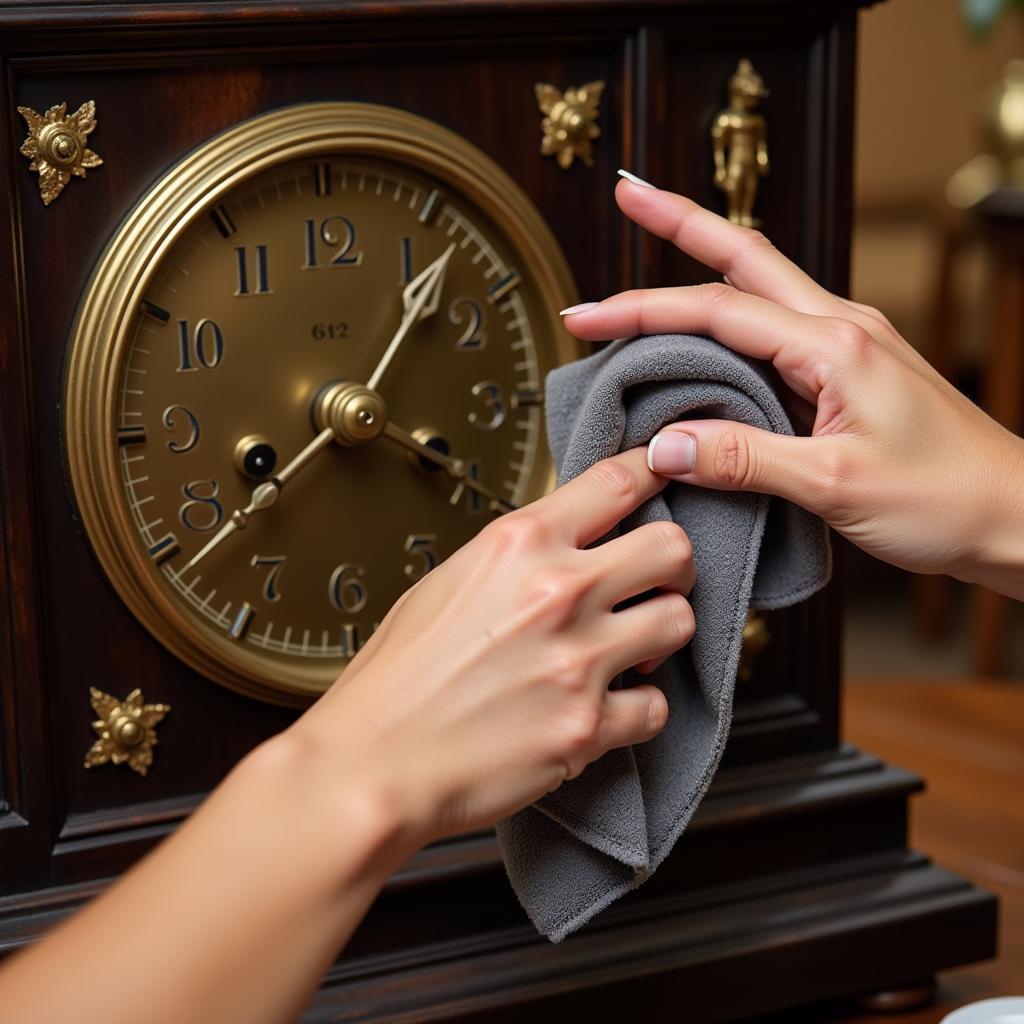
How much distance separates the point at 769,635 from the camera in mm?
1166

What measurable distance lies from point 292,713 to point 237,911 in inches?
14.2

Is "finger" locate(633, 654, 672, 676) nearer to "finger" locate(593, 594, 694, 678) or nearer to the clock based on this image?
"finger" locate(593, 594, 694, 678)

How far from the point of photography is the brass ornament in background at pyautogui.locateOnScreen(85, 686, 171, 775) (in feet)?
3.09

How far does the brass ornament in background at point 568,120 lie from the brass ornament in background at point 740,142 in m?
0.10

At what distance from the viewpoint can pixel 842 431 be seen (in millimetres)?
854

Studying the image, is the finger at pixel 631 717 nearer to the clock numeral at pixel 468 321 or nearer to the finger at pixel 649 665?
the finger at pixel 649 665

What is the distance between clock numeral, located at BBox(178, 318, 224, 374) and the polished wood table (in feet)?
1.94

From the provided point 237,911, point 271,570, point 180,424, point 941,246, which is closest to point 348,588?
point 271,570

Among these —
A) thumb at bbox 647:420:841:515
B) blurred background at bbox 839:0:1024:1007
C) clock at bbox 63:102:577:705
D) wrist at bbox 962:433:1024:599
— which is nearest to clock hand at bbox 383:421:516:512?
clock at bbox 63:102:577:705

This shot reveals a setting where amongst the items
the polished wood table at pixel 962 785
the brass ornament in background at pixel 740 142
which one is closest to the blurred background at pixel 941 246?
the polished wood table at pixel 962 785

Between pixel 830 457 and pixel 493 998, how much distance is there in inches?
16.2

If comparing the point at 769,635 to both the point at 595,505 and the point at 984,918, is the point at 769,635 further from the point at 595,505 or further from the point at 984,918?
the point at 595,505

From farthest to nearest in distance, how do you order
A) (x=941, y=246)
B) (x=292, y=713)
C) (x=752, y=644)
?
(x=941, y=246) → (x=752, y=644) → (x=292, y=713)

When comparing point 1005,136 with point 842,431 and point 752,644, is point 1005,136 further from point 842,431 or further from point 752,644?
point 842,431
